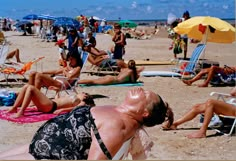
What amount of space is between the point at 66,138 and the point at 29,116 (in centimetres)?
360

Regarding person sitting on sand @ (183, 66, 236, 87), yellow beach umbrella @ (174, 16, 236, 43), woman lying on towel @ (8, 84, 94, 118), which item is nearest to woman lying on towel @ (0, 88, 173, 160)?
woman lying on towel @ (8, 84, 94, 118)

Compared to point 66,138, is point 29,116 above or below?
below

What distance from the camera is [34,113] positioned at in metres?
6.52

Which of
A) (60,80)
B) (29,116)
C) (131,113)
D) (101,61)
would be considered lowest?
(29,116)

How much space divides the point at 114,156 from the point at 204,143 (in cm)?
274

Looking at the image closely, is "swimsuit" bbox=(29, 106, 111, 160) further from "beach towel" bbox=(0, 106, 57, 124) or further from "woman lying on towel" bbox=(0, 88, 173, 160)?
"beach towel" bbox=(0, 106, 57, 124)

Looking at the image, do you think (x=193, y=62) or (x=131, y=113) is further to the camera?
(x=193, y=62)

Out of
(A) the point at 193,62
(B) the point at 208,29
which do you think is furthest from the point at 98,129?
(B) the point at 208,29

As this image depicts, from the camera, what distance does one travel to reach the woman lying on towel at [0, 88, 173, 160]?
2705mm

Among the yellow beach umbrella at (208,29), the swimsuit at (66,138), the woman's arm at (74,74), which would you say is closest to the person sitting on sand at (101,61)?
the yellow beach umbrella at (208,29)

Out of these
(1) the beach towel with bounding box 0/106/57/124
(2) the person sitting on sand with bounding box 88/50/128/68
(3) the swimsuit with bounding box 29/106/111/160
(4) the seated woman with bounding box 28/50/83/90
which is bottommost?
(1) the beach towel with bounding box 0/106/57/124

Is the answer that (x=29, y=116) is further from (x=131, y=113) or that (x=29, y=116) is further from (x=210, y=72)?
(x=210, y=72)

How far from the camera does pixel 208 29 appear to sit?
38.8 feet

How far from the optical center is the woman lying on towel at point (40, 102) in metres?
6.18
